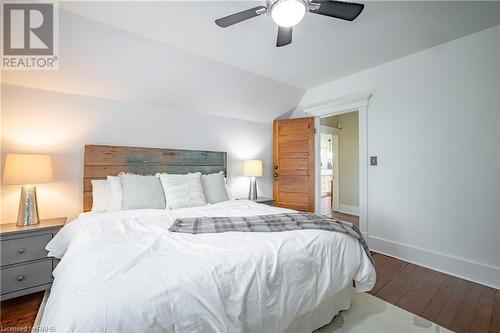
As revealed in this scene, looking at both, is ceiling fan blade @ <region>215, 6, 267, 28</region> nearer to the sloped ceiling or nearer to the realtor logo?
the sloped ceiling

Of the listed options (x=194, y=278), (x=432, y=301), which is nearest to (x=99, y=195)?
(x=194, y=278)

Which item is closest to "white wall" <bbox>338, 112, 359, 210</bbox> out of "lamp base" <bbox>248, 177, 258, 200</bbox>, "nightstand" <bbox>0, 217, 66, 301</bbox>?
"lamp base" <bbox>248, 177, 258, 200</bbox>

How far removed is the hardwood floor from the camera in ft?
5.39

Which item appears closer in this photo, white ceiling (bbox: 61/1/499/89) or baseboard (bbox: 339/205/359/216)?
white ceiling (bbox: 61/1/499/89)

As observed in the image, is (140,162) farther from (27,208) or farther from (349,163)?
(349,163)

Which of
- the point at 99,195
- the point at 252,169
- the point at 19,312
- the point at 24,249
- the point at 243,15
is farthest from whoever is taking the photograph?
the point at 252,169

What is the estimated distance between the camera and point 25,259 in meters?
1.90

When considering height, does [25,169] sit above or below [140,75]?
below

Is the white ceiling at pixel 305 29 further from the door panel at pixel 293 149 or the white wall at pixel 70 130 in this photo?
the door panel at pixel 293 149

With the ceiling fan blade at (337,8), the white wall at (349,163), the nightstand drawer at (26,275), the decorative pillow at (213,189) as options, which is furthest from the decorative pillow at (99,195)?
the white wall at (349,163)

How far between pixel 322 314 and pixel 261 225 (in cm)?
73

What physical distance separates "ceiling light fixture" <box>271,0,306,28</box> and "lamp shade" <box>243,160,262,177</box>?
2.34 m

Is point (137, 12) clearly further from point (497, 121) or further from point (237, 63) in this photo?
point (497, 121)

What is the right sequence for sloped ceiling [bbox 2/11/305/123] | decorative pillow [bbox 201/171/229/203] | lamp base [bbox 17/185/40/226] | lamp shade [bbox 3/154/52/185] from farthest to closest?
decorative pillow [bbox 201/171/229/203] → sloped ceiling [bbox 2/11/305/123] → lamp base [bbox 17/185/40/226] → lamp shade [bbox 3/154/52/185]
